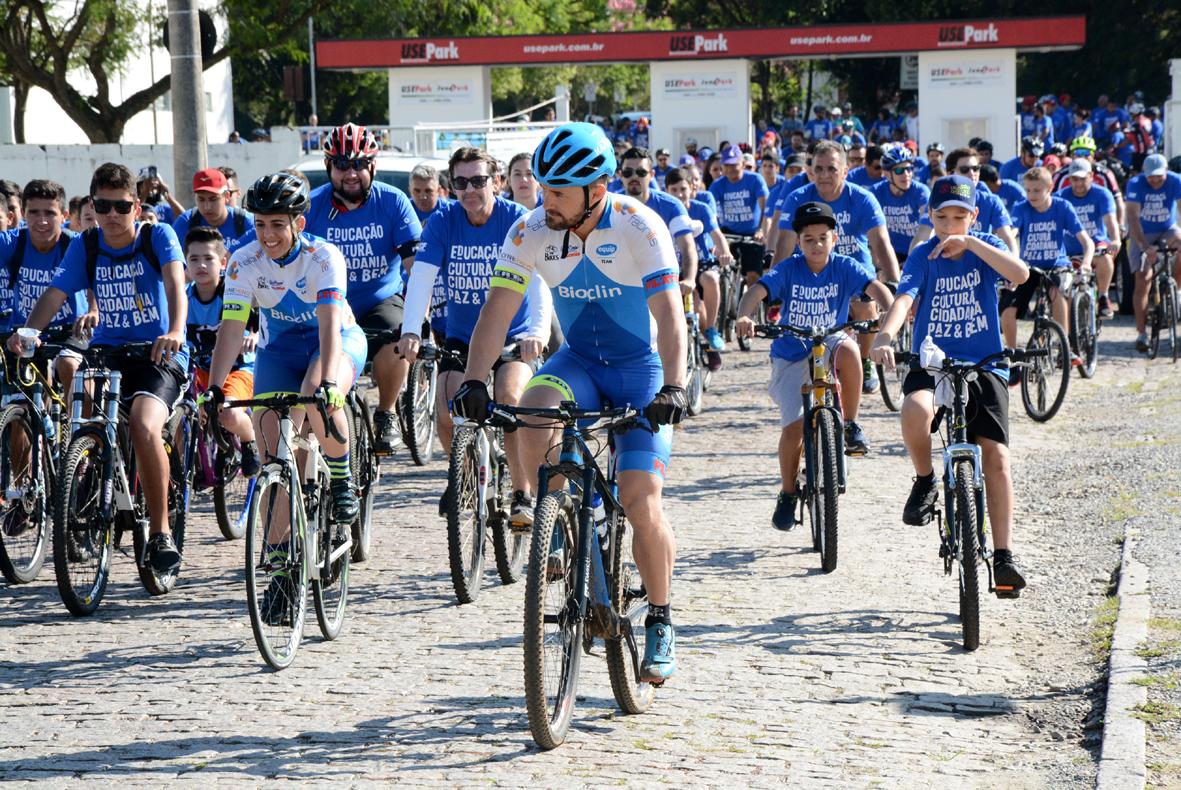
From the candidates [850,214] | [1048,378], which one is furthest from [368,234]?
[1048,378]

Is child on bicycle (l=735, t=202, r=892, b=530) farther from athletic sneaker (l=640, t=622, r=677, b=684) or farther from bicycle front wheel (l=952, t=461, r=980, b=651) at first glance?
athletic sneaker (l=640, t=622, r=677, b=684)

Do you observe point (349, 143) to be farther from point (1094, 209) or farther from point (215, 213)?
point (1094, 209)

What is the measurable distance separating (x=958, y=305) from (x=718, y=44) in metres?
30.4

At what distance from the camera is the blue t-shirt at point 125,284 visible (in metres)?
8.29

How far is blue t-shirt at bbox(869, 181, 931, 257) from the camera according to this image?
14.8 m

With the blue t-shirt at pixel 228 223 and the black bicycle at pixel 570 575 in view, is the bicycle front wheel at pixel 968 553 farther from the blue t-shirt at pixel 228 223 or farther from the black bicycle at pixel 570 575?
the blue t-shirt at pixel 228 223

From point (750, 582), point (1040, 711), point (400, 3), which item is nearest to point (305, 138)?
point (400, 3)

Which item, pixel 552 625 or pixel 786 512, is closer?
pixel 552 625

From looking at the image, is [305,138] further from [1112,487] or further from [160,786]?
[160,786]

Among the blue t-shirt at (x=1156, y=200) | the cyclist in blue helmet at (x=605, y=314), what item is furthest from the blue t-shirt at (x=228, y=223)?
the blue t-shirt at (x=1156, y=200)

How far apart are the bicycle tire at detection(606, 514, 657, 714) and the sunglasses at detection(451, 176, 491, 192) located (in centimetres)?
373

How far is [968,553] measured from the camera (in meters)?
6.96

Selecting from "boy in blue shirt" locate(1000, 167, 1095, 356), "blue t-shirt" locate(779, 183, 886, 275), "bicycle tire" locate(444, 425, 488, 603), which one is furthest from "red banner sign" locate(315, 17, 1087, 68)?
"bicycle tire" locate(444, 425, 488, 603)

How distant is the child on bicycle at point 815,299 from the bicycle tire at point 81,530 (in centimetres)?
351
